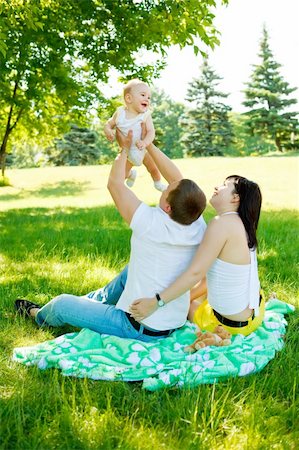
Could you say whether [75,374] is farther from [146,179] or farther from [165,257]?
[146,179]

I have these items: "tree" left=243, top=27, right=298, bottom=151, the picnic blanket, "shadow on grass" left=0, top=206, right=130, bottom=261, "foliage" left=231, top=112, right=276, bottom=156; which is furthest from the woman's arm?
"foliage" left=231, top=112, right=276, bottom=156

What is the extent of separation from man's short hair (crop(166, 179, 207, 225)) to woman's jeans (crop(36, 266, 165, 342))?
35.0 inches

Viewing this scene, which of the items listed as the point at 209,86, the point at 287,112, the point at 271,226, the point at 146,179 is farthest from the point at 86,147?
the point at 271,226

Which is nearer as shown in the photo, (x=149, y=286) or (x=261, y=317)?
(x=149, y=286)

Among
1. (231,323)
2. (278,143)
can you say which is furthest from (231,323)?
(278,143)

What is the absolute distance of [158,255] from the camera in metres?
3.69

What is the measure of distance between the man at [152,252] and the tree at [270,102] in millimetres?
44248

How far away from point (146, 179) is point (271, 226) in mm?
17347

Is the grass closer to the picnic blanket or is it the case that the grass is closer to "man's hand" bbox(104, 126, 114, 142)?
the picnic blanket

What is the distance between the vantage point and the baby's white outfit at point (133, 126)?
12.3 feet

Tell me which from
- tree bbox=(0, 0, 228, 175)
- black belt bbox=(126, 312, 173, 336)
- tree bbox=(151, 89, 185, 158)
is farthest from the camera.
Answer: tree bbox=(151, 89, 185, 158)

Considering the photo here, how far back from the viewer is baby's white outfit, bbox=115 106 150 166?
3.76 metres

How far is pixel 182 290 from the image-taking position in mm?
3646

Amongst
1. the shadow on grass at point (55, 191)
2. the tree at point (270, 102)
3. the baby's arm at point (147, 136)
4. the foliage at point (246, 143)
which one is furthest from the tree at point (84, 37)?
the foliage at point (246, 143)
